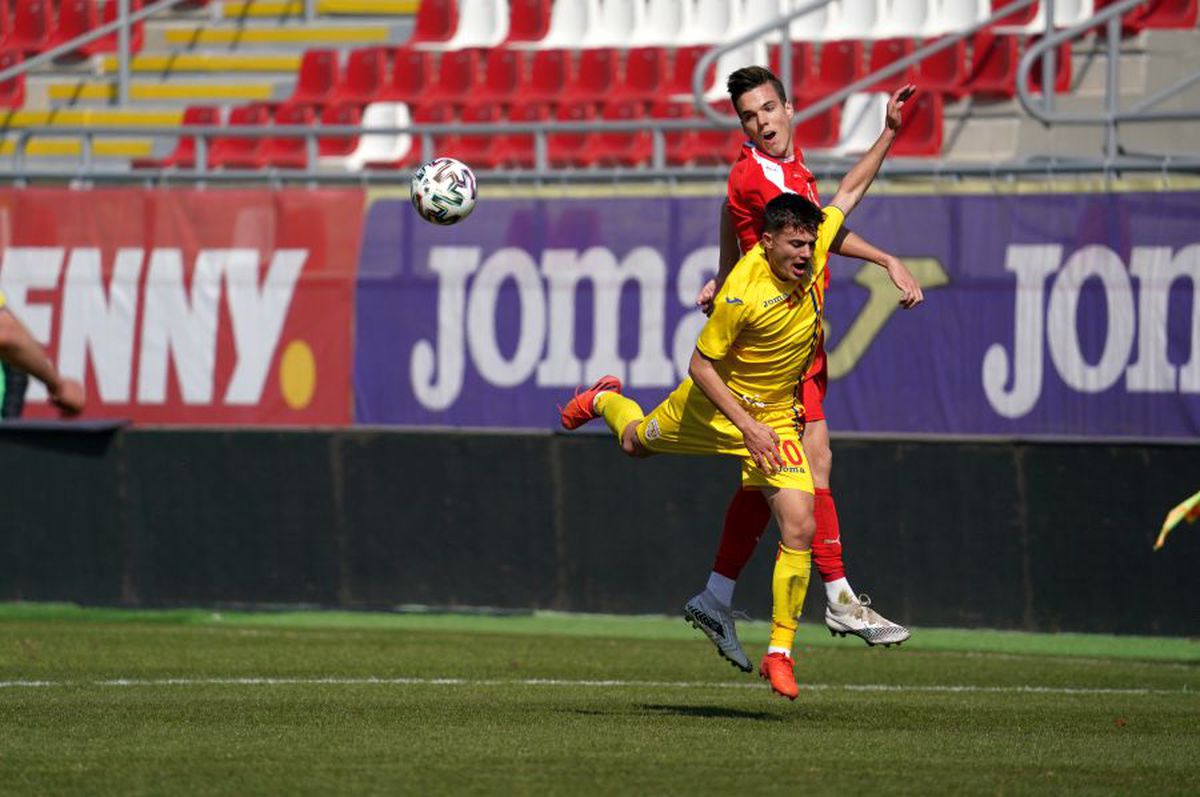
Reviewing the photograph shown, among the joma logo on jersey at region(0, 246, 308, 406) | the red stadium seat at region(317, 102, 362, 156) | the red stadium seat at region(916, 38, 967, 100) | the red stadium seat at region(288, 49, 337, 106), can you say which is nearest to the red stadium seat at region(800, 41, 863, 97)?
the red stadium seat at region(916, 38, 967, 100)

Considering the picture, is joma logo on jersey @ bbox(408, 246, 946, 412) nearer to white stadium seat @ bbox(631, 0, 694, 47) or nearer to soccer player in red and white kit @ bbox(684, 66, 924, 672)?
soccer player in red and white kit @ bbox(684, 66, 924, 672)

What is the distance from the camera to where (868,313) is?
47.4ft

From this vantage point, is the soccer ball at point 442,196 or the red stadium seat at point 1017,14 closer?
the soccer ball at point 442,196

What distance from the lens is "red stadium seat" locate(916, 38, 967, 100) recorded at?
18531 mm

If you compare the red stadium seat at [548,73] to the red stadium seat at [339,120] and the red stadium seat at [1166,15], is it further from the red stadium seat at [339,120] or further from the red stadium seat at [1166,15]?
the red stadium seat at [1166,15]

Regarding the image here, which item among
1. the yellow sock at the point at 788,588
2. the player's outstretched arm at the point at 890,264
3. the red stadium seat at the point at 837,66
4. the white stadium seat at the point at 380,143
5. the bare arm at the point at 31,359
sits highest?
the red stadium seat at the point at 837,66

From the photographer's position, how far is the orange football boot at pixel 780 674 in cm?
875

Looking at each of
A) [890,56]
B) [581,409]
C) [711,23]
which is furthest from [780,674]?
[711,23]

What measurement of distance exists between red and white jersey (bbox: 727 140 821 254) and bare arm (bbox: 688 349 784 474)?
826mm

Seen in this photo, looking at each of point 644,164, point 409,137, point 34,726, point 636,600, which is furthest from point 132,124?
point 34,726

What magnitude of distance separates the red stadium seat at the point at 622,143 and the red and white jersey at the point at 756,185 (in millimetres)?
9197

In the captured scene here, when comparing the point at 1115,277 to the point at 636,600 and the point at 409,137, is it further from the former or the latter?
the point at 409,137

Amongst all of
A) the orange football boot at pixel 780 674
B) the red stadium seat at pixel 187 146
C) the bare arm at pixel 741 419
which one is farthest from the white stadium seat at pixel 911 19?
the orange football boot at pixel 780 674

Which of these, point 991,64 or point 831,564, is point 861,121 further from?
point 831,564
